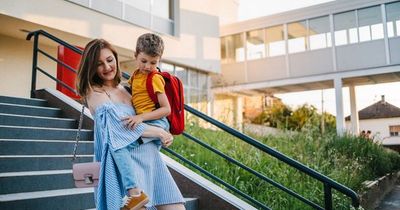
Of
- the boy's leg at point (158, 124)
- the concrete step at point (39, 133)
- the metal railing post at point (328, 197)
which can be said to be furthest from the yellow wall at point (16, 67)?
the metal railing post at point (328, 197)

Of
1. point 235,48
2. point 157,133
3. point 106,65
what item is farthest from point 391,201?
point 235,48

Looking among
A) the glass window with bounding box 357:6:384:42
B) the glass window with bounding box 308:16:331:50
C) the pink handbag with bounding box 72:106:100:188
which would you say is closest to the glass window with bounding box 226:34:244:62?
the glass window with bounding box 308:16:331:50

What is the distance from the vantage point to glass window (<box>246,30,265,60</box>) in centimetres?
1769

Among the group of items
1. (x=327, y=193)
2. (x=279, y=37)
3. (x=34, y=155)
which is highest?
(x=279, y=37)

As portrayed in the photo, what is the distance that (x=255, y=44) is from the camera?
709 inches

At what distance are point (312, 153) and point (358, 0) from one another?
1162cm

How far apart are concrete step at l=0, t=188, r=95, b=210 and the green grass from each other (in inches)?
82.4

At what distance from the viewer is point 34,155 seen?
333 centimetres

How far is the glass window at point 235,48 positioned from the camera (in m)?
18.2

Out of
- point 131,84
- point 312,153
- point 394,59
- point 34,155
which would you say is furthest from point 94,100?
point 394,59

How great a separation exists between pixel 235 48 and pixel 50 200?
1671 cm

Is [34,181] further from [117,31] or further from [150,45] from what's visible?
[117,31]

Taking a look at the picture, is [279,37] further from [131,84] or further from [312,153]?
[131,84]

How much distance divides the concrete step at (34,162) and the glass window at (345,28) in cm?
1484
